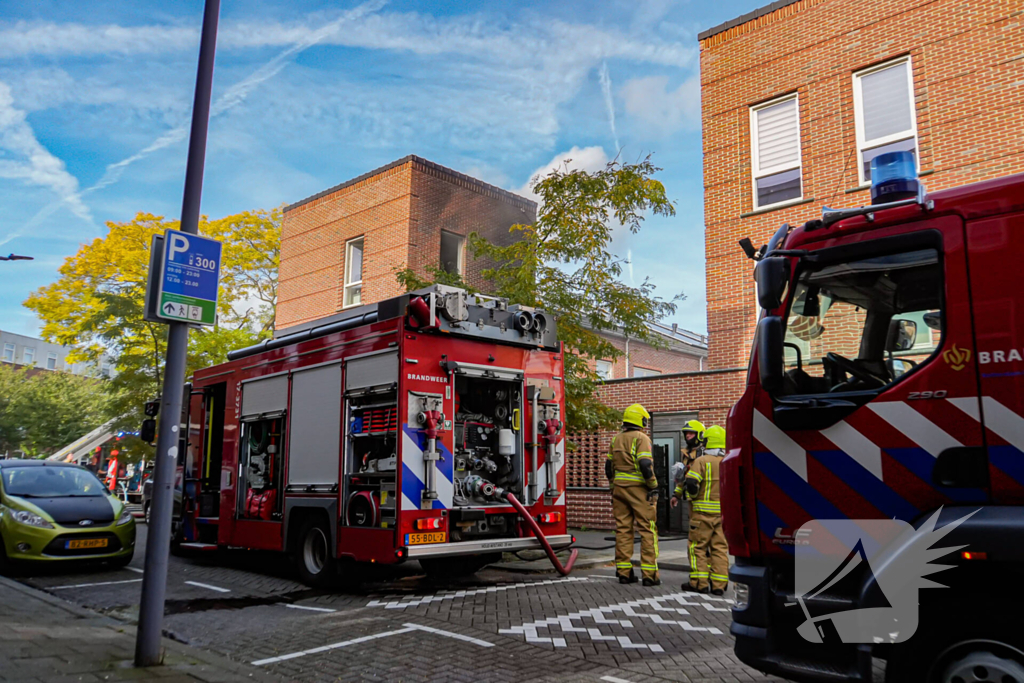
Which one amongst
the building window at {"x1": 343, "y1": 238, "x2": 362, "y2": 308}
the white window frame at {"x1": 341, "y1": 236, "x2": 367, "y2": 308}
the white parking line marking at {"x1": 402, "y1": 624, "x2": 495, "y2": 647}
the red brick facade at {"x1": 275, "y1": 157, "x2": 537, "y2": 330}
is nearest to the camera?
the white parking line marking at {"x1": 402, "y1": 624, "x2": 495, "y2": 647}

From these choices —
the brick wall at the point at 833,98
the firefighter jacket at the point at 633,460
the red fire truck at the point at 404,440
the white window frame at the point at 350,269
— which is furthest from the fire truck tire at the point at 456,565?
the white window frame at the point at 350,269

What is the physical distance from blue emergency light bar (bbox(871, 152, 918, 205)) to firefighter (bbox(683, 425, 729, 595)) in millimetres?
5041

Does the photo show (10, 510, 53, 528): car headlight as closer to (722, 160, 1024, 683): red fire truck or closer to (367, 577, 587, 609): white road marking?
(367, 577, 587, 609): white road marking

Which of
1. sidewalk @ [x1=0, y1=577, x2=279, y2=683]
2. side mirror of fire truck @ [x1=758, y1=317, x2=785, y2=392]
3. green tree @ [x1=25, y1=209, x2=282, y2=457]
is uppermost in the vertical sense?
green tree @ [x1=25, y1=209, x2=282, y2=457]

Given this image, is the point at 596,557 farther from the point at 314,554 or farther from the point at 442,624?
the point at 442,624

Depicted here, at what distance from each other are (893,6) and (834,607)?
12657 millimetres

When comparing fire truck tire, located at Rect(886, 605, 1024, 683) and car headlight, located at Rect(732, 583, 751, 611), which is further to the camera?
car headlight, located at Rect(732, 583, 751, 611)

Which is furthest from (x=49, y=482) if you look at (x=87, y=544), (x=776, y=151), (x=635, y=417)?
(x=776, y=151)

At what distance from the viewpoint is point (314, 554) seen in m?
9.43

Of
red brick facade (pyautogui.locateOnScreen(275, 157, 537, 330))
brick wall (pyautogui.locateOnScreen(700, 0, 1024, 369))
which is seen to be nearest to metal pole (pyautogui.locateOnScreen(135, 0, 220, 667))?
brick wall (pyautogui.locateOnScreen(700, 0, 1024, 369))

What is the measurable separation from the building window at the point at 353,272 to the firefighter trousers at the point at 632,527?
12941mm

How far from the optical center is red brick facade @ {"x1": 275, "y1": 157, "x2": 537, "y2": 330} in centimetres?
1955

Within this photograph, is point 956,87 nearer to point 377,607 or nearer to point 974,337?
point 974,337

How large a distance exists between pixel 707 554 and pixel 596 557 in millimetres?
3327
